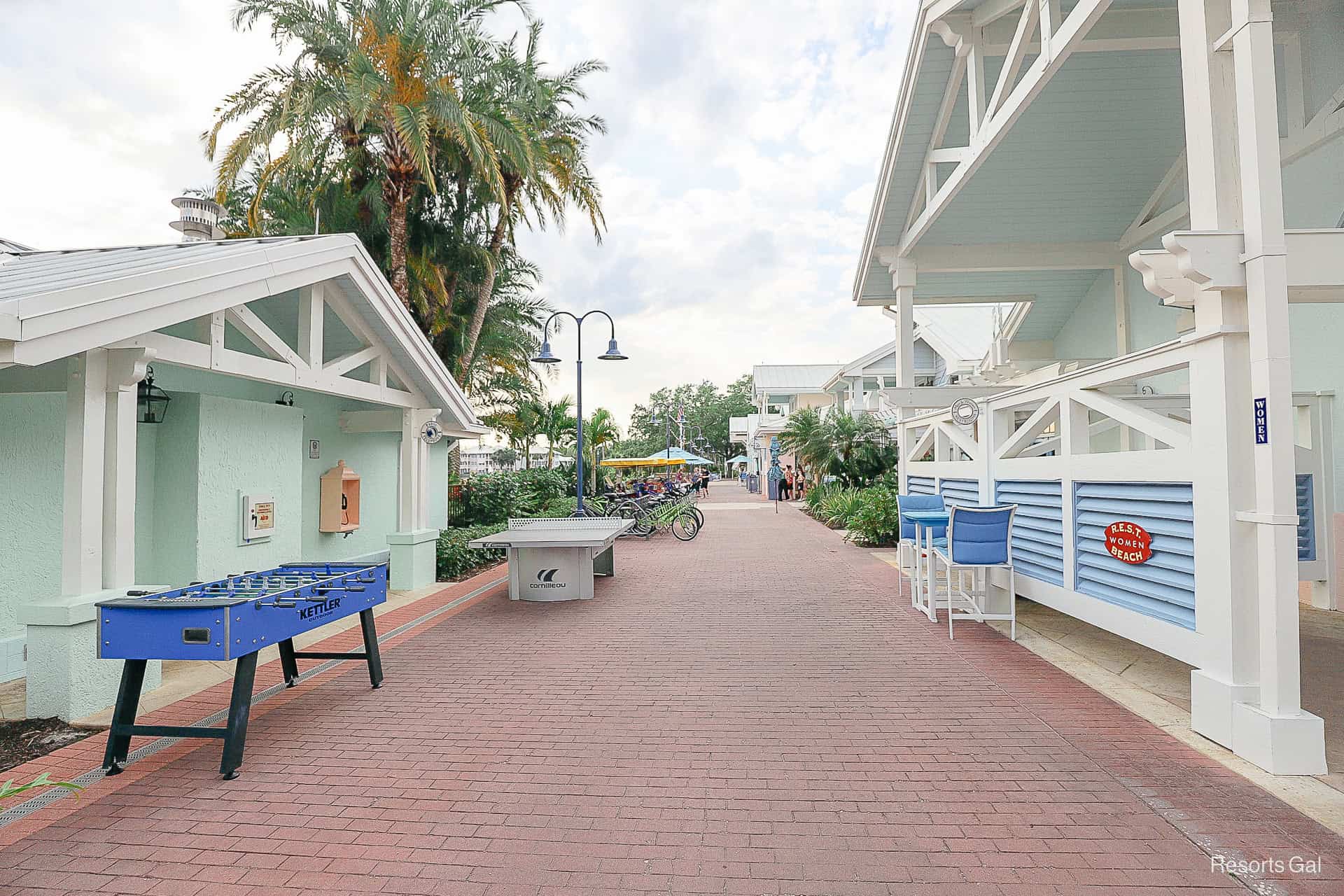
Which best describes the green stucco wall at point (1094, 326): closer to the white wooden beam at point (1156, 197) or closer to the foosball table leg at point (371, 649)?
the white wooden beam at point (1156, 197)

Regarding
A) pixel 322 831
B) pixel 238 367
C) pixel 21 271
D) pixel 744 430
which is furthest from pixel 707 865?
Answer: pixel 744 430

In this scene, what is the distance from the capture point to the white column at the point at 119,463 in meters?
4.89

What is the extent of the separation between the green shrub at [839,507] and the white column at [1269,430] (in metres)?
11.8

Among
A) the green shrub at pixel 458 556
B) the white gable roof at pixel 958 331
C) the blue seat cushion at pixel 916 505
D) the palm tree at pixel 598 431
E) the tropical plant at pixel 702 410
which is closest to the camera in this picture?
the blue seat cushion at pixel 916 505

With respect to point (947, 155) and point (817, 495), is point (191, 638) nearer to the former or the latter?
point (947, 155)

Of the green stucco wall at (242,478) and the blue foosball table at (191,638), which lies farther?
the green stucco wall at (242,478)

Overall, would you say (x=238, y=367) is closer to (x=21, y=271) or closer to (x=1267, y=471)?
(x=21, y=271)

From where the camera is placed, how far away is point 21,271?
5.43 meters

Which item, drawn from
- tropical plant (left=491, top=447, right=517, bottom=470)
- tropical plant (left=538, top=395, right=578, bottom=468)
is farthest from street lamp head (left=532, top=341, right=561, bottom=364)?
tropical plant (left=491, top=447, right=517, bottom=470)

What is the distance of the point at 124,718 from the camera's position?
157 inches

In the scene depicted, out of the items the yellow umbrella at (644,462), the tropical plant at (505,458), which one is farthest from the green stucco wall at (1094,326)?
the tropical plant at (505,458)

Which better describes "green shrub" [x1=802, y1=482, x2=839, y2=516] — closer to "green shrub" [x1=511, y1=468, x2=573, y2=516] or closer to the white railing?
"green shrub" [x1=511, y1=468, x2=573, y2=516]

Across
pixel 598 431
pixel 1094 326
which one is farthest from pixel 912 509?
pixel 598 431

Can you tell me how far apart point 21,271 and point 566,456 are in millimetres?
29781
